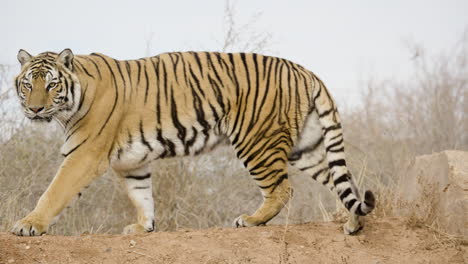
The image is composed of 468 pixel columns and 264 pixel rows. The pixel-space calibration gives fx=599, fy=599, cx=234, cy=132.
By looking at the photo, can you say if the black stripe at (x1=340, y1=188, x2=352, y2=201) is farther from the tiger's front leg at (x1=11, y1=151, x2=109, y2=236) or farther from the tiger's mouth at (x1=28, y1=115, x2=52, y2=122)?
the tiger's mouth at (x1=28, y1=115, x2=52, y2=122)

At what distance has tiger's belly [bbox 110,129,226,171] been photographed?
17.2ft

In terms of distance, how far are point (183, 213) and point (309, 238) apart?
12.9 feet

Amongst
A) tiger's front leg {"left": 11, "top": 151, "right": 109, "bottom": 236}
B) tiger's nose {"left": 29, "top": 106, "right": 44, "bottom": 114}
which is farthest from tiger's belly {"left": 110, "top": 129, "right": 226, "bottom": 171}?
tiger's nose {"left": 29, "top": 106, "right": 44, "bottom": 114}

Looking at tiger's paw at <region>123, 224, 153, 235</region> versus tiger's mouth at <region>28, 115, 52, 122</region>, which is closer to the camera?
tiger's mouth at <region>28, 115, 52, 122</region>

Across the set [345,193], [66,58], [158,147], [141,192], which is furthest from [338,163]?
[66,58]

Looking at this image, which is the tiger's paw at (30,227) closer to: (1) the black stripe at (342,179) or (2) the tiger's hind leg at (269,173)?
(2) the tiger's hind leg at (269,173)

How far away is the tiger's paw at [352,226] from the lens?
5.02 metres

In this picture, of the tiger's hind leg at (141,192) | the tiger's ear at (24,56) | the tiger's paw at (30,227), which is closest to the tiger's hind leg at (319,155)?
the tiger's hind leg at (141,192)

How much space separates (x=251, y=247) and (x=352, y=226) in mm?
969

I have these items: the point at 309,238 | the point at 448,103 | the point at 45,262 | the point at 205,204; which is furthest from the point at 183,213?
the point at 448,103

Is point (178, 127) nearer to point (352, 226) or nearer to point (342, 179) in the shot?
point (342, 179)

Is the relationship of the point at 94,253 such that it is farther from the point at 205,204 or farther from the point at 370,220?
the point at 205,204

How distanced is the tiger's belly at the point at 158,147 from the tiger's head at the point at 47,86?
58cm

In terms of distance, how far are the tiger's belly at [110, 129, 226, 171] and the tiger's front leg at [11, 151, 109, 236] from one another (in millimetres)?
209
